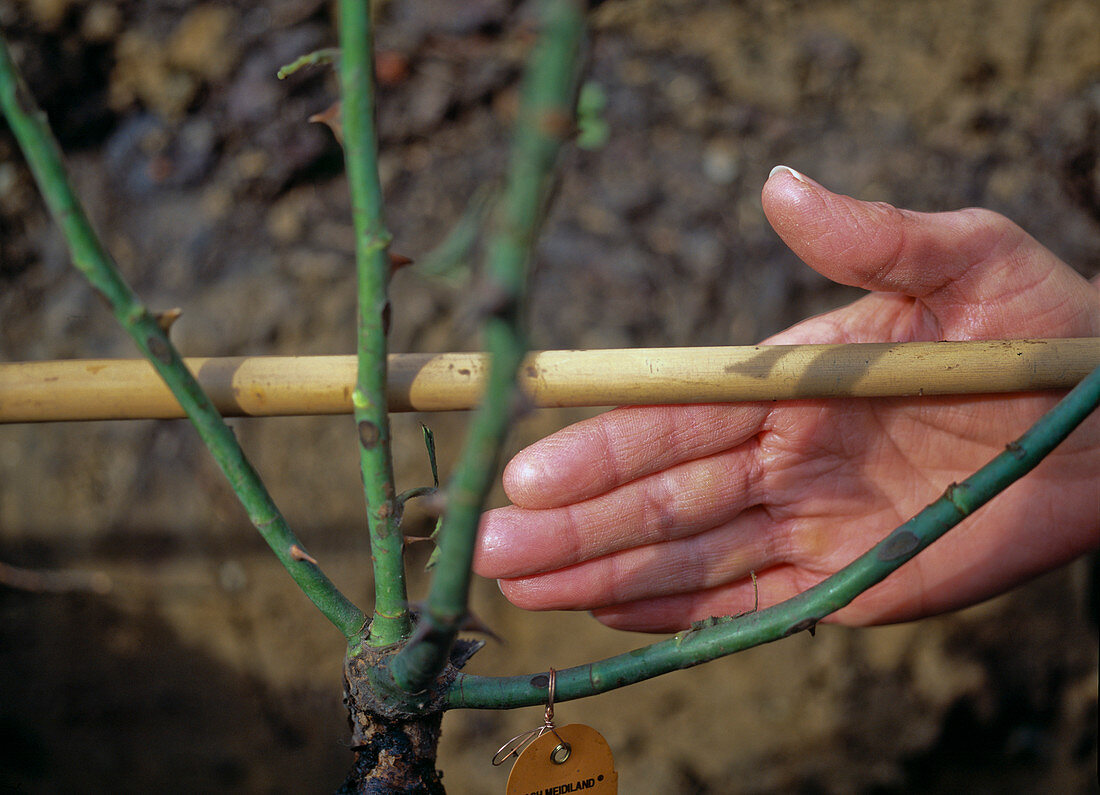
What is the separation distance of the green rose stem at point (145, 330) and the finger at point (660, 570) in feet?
0.99

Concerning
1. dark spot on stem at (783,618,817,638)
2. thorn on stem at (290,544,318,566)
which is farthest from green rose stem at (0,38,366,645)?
dark spot on stem at (783,618,817,638)

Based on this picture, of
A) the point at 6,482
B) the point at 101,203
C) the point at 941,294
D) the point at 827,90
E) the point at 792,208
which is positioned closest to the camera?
the point at 792,208

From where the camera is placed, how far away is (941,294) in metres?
1.00

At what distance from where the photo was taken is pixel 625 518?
971 mm

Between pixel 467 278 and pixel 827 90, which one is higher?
pixel 827 90

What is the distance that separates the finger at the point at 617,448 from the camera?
0.92 metres

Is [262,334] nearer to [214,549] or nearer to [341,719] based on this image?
[214,549]

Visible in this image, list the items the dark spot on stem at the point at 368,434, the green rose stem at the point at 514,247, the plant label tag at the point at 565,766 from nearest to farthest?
the green rose stem at the point at 514,247
the dark spot on stem at the point at 368,434
the plant label tag at the point at 565,766

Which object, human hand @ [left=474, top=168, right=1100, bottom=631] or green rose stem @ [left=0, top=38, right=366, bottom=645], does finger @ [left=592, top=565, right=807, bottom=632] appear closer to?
human hand @ [left=474, top=168, right=1100, bottom=631]

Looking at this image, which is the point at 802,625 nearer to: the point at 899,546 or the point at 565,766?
the point at 899,546

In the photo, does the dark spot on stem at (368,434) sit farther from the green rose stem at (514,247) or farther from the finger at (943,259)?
the finger at (943,259)

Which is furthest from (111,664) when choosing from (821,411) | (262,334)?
(821,411)

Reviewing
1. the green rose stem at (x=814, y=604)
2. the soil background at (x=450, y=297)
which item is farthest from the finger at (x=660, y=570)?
the soil background at (x=450, y=297)

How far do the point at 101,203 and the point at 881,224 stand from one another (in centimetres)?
172
